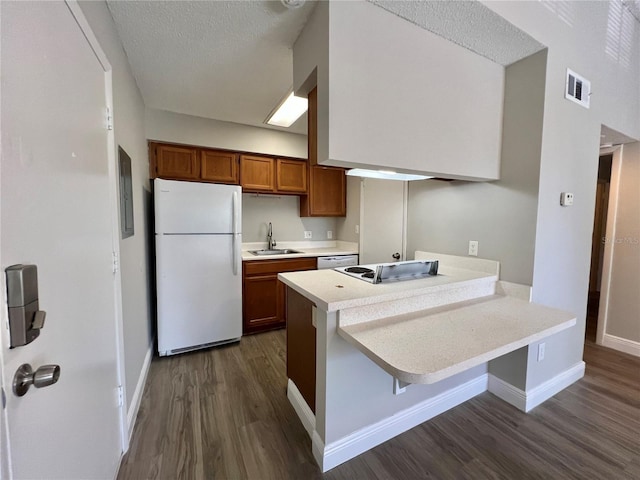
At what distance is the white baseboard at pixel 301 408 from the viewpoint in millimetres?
1619

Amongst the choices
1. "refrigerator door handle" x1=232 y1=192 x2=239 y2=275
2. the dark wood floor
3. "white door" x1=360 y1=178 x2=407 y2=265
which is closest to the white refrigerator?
"refrigerator door handle" x1=232 y1=192 x2=239 y2=275

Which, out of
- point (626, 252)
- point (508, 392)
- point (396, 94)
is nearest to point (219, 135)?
point (396, 94)

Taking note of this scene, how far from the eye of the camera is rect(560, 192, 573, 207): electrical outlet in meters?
1.93

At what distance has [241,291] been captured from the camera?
2887mm

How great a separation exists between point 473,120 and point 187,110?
9.07ft

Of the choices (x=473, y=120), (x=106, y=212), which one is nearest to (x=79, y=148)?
(x=106, y=212)

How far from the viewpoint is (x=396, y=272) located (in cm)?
183

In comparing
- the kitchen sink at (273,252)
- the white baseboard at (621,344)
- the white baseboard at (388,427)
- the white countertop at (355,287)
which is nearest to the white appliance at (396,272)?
the white countertop at (355,287)

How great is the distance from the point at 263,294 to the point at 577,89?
329 cm

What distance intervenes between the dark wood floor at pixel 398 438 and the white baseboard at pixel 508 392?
2.0 inches

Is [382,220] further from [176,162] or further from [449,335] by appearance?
[176,162]

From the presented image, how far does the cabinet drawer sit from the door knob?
229cm

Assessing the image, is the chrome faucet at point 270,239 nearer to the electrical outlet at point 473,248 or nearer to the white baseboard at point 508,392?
the electrical outlet at point 473,248

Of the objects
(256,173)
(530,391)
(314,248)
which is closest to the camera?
(530,391)
